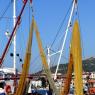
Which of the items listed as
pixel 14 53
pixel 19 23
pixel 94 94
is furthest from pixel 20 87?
pixel 14 53

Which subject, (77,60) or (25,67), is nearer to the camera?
(77,60)

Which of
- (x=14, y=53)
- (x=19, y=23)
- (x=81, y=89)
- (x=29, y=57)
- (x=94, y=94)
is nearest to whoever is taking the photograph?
(x=81, y=89)

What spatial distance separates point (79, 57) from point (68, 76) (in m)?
6.33

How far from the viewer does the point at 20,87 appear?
131ft

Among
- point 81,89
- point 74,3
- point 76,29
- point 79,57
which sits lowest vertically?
Result: point 81,89

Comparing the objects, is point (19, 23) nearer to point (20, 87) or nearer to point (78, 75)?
point (20, 87)

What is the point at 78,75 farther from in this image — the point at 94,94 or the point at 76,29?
the point at 94,94

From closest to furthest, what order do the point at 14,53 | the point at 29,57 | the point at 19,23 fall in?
the point at 29,57 < the point at 19,23 < the point at 14,53

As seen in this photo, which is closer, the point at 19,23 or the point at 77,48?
the point at 77,48

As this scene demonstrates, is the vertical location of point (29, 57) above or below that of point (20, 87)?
above

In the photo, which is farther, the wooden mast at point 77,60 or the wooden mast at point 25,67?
the wooden mast at point 25,67

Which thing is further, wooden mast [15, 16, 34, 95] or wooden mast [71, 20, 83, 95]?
wooden mast [15, 16, 34, 95]

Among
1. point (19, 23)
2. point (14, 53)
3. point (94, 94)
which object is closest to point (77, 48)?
point (94, 94)

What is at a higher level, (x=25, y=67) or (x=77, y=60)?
(x=25, y=67)
